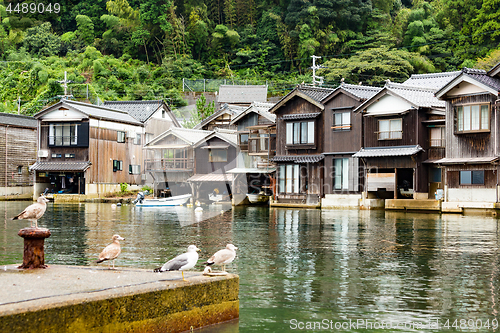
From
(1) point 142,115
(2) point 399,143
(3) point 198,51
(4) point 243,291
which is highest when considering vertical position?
(3) point 198,51

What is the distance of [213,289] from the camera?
31.7 ft

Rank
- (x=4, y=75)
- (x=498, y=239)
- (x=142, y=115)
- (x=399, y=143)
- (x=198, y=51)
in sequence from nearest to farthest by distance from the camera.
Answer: (x=498, y=239)
(x=399, y=143)
(x=142, y=115)
(x=4, y=75)
(x=198, y=51)

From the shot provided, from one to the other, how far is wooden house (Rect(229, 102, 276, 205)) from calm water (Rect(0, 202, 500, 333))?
1649 centimetres

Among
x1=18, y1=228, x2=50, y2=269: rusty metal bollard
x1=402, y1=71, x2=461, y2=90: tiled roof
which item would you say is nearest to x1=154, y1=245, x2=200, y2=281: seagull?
x1=18, y1=228, x2=50, y2=269: rusty metal bollard

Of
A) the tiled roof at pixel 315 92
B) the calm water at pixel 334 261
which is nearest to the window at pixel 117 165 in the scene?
the tiled roof at pixel 315 92

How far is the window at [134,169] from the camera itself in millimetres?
58719

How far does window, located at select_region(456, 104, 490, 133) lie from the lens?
3444cm

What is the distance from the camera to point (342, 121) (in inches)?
1678

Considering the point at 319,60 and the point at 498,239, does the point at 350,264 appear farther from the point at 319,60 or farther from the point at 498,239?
the point at 319,60

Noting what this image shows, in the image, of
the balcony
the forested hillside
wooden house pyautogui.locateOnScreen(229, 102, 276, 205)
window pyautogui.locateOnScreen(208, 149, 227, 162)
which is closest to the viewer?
the balcony

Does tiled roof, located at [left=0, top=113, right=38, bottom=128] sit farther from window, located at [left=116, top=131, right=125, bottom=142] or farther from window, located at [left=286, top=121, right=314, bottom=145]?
window, located at [left=286, top=121, right=314, bottom=145]

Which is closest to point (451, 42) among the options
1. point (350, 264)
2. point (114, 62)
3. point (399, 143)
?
point (399, 143)

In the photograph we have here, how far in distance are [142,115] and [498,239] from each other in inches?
1795

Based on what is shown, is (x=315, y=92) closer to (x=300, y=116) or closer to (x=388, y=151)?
(x=300, y=116)
